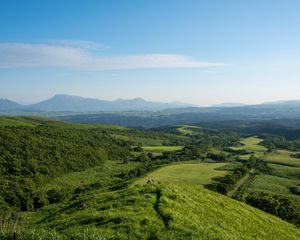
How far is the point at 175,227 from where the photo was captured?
25.3 meters

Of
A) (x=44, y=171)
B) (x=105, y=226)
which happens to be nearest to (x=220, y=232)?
(x=105, y=226)

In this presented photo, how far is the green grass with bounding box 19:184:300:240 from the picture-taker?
24250 millimetres

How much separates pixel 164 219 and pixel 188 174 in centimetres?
12777

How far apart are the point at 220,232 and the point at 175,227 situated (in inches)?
183

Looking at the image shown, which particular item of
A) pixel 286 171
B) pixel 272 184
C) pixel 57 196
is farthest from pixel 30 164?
pixel 286 171

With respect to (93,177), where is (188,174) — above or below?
above

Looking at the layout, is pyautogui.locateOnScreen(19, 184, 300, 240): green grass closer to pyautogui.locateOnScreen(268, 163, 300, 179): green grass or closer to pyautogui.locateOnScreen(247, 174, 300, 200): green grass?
pyautogui.locateOnScreen(247, 174, 300, 200): green grass

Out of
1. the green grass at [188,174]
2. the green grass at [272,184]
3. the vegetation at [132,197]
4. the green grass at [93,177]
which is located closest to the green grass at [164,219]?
the vegetation at [132,197]

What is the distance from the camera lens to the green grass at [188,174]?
138 meters

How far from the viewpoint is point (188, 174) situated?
15300cm

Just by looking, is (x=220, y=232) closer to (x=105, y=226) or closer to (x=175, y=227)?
(x=175, y=227)

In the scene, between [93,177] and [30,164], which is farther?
[93,177]

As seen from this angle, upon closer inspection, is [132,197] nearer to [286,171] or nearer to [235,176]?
[235,176]

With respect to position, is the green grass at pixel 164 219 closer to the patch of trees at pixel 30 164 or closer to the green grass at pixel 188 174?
the patch of trees at pixel 30 164
